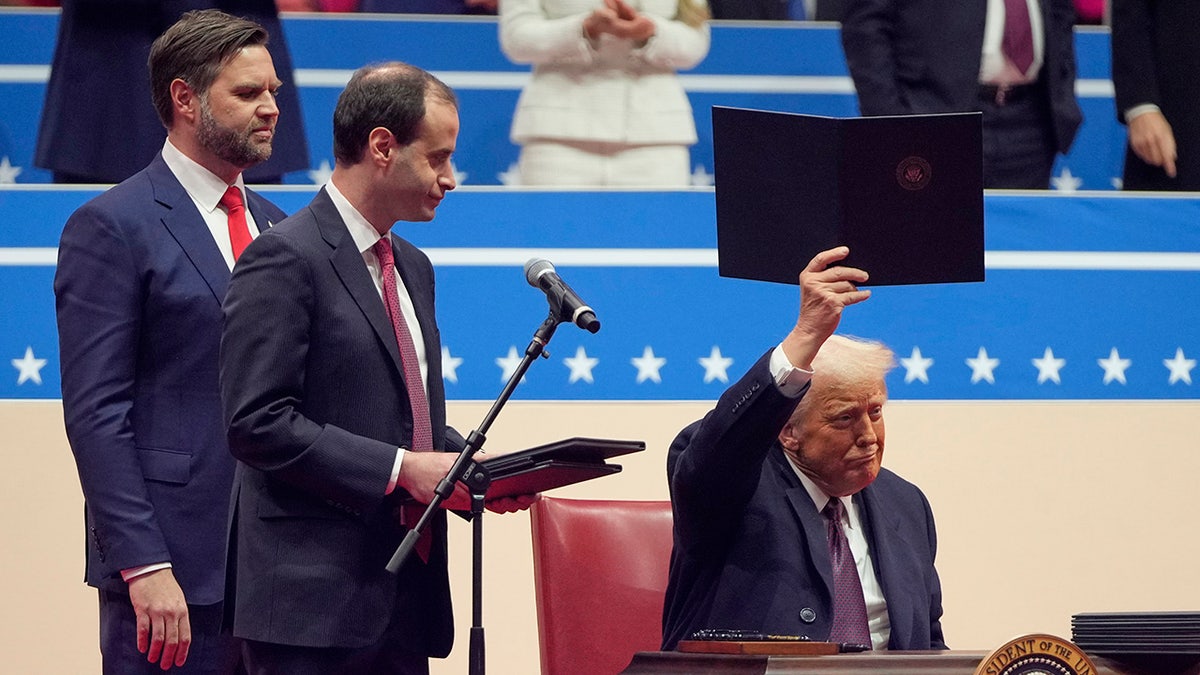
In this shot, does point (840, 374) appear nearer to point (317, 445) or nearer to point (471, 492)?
point (471, 492)

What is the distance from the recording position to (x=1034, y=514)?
4.02 metres

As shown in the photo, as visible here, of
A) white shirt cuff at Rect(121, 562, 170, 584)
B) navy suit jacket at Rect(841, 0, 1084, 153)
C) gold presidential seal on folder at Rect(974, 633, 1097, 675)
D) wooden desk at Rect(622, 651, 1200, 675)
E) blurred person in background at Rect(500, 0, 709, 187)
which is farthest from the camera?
navy suit jacket at Rect(841, 0, 1084, 153)

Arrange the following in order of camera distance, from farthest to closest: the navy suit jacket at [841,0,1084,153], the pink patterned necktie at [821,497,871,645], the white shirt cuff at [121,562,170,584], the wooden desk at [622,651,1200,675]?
the navy suit jacket at [841,0,1084,153], the pink patterned necktie at [821,497,871,645], the white shirt cuff at [121,562,170,584], the wooden desk at [622,651,1200,675]

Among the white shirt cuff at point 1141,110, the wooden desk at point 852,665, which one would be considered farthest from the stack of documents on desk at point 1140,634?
the white shirt cuff at point 1141,110

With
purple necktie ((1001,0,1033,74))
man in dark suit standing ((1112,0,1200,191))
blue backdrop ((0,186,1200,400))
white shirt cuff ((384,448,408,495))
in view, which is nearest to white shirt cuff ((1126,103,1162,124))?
man in dark suit standing ((1112,0,1200,191))

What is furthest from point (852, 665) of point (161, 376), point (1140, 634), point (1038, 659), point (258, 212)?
point (258, 212)

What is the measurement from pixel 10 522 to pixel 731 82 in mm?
2226

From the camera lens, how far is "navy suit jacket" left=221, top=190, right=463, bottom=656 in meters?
2.26

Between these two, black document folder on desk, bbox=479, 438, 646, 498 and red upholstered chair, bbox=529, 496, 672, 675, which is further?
red upholstered chair, bbox=529, 496, 672, 675

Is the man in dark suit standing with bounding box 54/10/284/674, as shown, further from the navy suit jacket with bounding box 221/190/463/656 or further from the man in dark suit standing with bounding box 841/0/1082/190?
the man in dark suit standing with bounding box 841/0/1082/190

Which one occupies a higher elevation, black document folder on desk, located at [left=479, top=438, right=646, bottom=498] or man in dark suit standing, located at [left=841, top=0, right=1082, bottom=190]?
man in dark suit standing, located at [left=841, top=0, right=1082, bottom=190]

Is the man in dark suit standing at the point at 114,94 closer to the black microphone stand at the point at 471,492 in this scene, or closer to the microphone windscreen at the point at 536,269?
the microphone windscreen at the point at 536,269

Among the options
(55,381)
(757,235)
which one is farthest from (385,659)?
(55,381)

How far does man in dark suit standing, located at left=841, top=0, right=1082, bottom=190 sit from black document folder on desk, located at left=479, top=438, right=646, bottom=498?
211cm
